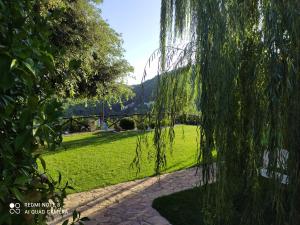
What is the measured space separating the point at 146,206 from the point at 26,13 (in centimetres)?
371

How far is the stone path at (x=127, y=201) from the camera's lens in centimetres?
387

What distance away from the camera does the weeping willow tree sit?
1.69m

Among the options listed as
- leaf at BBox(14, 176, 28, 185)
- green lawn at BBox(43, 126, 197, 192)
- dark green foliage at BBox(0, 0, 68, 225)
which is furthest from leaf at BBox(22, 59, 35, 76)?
green lawn at BBox(43, 126, 197, 192)

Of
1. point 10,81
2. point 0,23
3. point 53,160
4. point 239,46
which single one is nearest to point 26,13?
point 0,23

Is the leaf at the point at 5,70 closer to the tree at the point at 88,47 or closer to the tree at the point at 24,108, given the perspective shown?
the tree at the point at 24,108

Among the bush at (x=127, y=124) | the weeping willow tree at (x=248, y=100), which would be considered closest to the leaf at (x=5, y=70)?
the weeping willow tree at (x=248, y=100)

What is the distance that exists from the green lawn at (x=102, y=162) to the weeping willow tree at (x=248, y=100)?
2.46 metres

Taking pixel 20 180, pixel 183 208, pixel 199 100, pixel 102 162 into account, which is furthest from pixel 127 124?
pixel 20 180

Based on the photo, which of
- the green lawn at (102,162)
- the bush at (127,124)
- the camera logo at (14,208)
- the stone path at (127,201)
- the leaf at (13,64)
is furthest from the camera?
the bush at (127,124)

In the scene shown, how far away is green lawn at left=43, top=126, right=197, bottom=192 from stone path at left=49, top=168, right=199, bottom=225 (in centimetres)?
36

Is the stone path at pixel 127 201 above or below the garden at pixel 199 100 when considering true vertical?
below

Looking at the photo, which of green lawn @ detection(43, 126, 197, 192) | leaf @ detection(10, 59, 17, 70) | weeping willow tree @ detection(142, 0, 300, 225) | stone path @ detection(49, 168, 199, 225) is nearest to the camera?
leaf @ detection(10, 59, 17, 70)

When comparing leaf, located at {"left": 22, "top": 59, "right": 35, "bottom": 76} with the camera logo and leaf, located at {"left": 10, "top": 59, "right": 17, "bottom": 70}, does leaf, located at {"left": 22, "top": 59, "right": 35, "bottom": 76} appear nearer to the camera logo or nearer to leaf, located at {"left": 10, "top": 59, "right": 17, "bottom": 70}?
leaf, located at {"left": 10, "top": 59, "right": 17, "bottom": 70}

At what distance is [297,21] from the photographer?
1.73 metres
